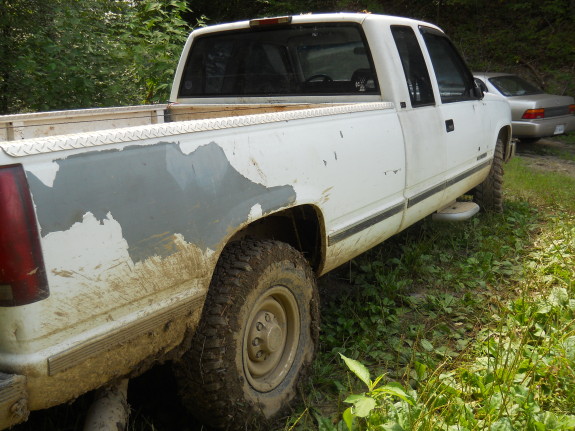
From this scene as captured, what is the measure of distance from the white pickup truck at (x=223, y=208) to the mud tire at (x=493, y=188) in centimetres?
145

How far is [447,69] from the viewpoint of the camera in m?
4.87

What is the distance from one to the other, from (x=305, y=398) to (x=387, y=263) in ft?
6.62

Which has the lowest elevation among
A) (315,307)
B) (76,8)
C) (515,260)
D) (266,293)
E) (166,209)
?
(515,260)

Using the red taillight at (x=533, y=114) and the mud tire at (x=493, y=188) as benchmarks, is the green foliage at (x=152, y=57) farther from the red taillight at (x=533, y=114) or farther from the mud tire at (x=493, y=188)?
Answer: the red taillight at (x=533, y=114)

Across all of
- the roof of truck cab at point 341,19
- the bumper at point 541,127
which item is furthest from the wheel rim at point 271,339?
the bumper at point 541,127

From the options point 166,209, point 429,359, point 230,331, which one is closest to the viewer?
point 166,209

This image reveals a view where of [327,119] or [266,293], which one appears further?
[327,119]

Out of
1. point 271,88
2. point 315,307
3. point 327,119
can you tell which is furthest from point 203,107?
point 315,307

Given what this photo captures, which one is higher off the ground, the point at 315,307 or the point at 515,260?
the point at 315,307

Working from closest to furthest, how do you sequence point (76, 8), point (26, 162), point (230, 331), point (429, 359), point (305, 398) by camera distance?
point (26, 162) → point (230, 331) → point (305, 398) → point (429, 359) → point (76, 8)

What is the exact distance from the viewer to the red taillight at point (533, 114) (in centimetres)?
1120

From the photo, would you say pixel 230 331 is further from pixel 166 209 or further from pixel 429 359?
pixel 429 359

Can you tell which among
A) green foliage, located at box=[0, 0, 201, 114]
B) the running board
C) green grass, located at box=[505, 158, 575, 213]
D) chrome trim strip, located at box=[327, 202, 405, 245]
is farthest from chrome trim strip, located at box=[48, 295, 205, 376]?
green grass, located at box=[505, 158, 575, 213]

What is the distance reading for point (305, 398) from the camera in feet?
9.49
